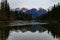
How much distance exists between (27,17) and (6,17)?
10141 mm

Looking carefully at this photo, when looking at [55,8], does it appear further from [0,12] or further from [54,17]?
[0,12]

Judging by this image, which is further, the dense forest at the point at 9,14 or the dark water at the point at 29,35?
the dense forest at the point at 9,14

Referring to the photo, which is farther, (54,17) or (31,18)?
(31,18)

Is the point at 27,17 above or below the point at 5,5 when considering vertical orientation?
below

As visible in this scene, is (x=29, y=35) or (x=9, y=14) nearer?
(x=29, y=35)

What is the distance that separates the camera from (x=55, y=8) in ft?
140

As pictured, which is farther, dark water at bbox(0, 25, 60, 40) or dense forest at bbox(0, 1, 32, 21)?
dense forest at bbox(0, 1, 32, 21)

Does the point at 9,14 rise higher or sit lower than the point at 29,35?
higher

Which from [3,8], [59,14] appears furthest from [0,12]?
[59,14]

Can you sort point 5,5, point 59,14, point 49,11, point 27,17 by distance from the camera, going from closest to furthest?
1. point 59,14
2. point 5,5
3. point 49,11
4. point 27,17

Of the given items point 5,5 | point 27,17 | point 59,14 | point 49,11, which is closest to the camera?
point 59,14

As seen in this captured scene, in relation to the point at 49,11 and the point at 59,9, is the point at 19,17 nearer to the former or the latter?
the point at 49,11

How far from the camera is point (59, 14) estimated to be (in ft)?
132

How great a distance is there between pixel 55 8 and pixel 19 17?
436 inches
